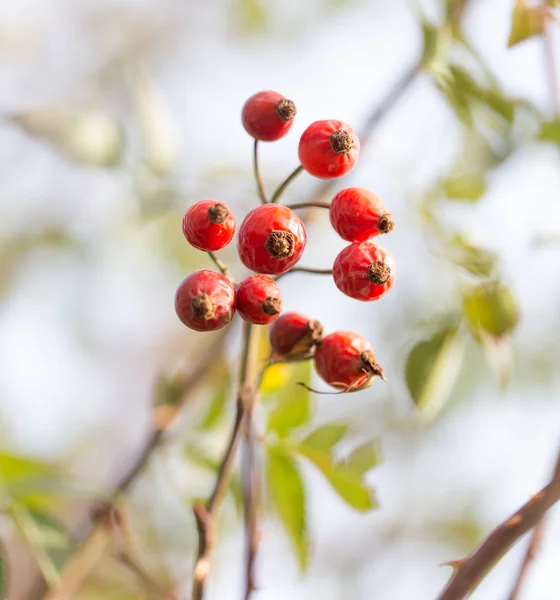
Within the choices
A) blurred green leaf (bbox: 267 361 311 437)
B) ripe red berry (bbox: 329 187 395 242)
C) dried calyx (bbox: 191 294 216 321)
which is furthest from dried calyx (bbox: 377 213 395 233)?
blurred green leaf (bbox: 267 361 311 437)

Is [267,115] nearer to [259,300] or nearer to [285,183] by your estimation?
[285,183]

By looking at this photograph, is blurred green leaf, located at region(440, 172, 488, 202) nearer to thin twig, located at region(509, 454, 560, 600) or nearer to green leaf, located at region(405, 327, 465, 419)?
green leaf, located at region(405, 327, 465, 419)

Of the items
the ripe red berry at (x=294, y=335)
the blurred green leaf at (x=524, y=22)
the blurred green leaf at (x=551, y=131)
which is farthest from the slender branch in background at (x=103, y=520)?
the blurred green leaf at (x=524, y=22)

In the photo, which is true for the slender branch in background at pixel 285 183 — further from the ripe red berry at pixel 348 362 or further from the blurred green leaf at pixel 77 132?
the blurred green leaf at pixel 77 132

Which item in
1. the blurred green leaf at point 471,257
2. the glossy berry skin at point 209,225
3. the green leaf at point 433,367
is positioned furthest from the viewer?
the blurred green leaf at point 471,257

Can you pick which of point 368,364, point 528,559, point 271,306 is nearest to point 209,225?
point 271,306

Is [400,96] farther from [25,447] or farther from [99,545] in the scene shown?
[25,447]
